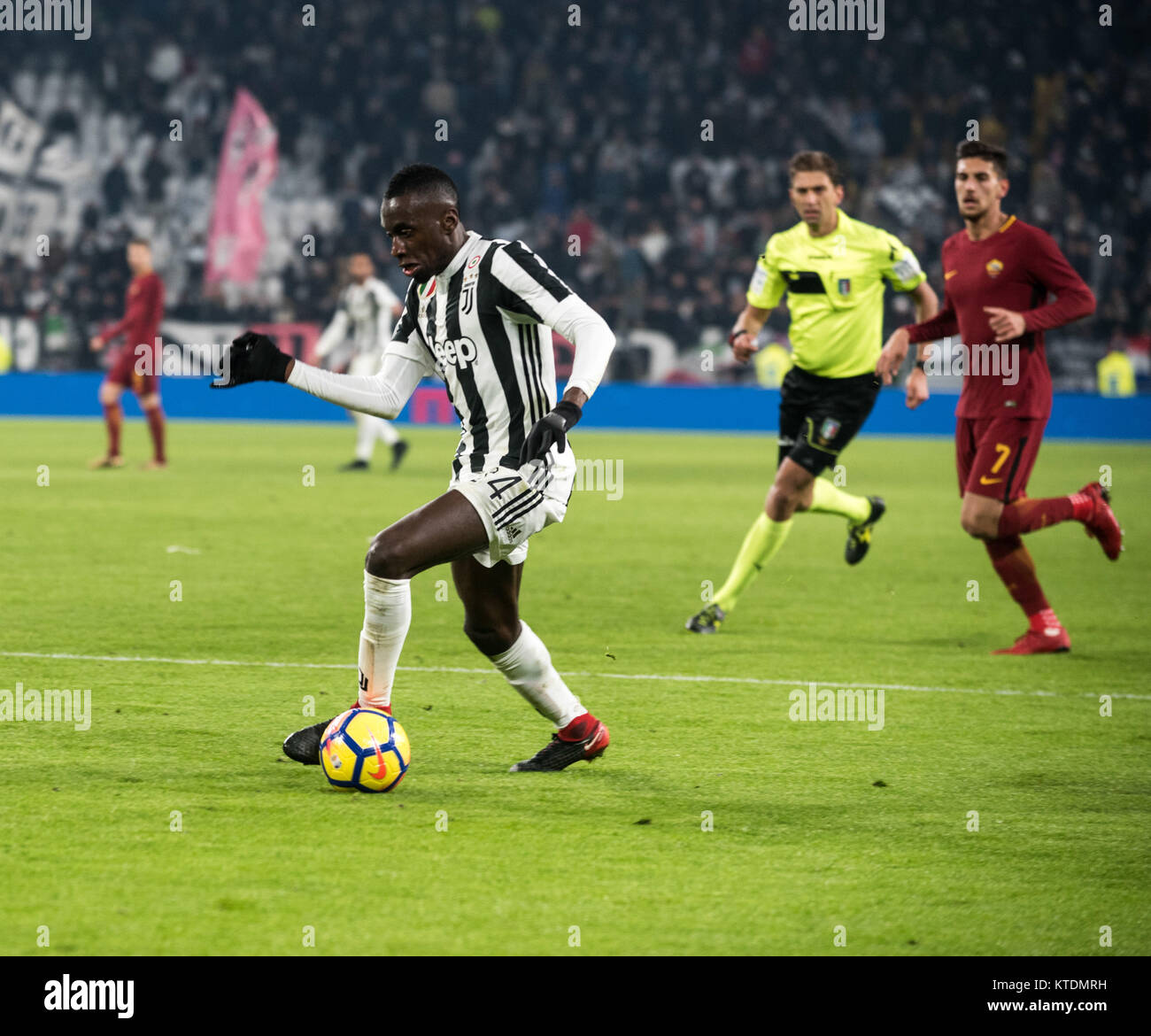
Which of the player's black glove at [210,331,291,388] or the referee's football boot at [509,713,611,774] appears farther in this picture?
the referee's football boot at [509,713,611,774]

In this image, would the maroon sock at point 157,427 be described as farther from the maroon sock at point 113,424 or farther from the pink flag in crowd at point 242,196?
the pink flag in crowd at point 242,196

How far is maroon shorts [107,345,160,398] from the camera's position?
17031mm

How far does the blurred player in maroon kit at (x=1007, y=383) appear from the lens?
7.83 metres

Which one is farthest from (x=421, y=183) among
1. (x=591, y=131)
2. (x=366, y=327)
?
(x=591, y=131)

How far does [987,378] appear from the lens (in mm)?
8000

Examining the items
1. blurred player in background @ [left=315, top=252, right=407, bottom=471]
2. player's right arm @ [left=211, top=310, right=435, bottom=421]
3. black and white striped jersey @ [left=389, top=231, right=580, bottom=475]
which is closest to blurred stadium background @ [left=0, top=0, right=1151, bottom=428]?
blurred player in background @ [left=315, top=252, right=407, bottom=471]

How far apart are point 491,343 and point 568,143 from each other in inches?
996

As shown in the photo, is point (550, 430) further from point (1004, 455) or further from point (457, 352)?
point (1004, 455)

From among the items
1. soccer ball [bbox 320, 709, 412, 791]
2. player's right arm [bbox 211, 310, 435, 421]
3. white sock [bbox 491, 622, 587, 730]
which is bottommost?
soccer ball [bbox 320, 709, 412, 791]

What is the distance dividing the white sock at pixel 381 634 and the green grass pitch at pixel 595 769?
1.03ft

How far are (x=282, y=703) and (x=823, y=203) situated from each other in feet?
13.8

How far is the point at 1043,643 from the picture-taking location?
8055mm

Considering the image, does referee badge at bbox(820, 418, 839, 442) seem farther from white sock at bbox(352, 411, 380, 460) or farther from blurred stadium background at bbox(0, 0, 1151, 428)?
blurred stadium background at bbox(0, 0, 1151, 428)

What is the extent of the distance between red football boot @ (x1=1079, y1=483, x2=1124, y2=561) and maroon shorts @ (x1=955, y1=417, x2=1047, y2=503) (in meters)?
0.32
